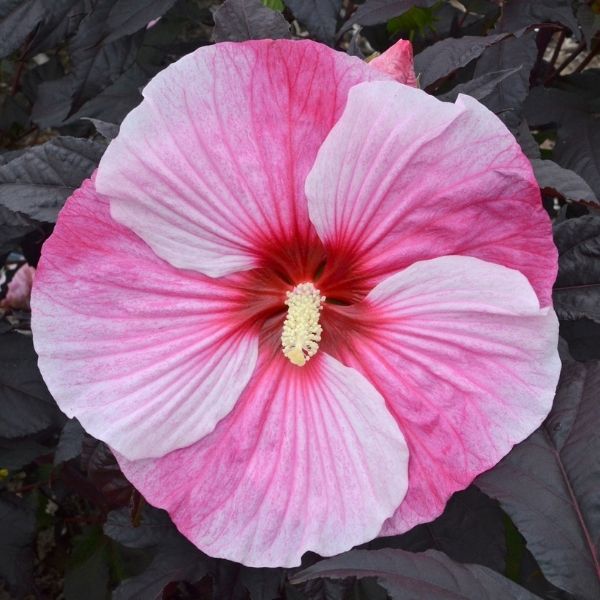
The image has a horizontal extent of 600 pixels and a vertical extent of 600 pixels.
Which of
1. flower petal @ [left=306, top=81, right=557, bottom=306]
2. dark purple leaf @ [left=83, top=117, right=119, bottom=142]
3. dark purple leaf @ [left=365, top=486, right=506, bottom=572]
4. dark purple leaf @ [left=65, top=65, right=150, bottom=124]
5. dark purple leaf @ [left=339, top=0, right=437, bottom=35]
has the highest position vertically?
flower petal @ [left=306, top=81, right=557, bottom=306]

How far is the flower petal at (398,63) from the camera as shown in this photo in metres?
0.89

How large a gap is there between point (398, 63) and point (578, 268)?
0.34 metres

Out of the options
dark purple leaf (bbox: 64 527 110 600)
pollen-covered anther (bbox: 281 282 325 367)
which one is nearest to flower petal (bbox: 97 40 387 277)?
pollen-covered anther (bbox: 281 282 325 367)

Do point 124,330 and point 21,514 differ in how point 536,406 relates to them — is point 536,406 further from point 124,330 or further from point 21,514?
point 21,514

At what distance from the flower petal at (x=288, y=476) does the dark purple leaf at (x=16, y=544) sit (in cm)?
91

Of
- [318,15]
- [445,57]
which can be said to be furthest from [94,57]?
[445,57]

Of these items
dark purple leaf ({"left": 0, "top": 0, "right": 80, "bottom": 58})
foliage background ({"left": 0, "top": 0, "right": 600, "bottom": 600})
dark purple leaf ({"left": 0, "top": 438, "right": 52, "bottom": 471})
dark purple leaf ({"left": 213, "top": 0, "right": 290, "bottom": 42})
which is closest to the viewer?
foliage background ({"left": 0, "top": 0, "right": 600, "bottom": 600})

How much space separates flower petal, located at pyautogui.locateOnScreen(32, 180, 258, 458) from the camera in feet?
2.80

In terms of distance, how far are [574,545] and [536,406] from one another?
0.16 meters

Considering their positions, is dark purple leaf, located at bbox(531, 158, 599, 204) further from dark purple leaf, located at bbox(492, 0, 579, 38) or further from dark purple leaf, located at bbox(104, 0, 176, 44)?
dark purple leaf, located at bbox(104, 0, 176, 44)

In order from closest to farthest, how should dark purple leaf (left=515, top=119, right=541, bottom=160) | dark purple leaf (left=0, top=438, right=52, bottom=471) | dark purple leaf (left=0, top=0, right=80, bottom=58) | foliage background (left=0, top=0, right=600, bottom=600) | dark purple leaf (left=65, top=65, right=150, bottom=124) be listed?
foliage background (left=0, top=0, right=600, bottom=600)
dark purple leaf (left=515, top=119, right=541, bottom=160)
dark purple leaf (left=0, top=0, right=80, bottom=58)
dark purple leaf (left=0, top=438, right=52, bottom=471)
dark purple leaf (left=65, top=65, right=150, bottom=124)

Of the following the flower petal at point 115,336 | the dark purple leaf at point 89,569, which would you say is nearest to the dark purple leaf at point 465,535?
the flower petal at point 115,336

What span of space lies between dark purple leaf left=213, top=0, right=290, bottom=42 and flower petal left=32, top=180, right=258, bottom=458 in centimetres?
28

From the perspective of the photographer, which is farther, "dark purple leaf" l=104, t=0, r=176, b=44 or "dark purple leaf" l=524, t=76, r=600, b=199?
"dark purple leaf" l=524, t=76, r=600, b=199
